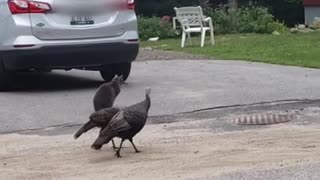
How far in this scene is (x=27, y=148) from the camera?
318 inches

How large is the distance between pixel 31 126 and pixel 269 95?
3.29 metres

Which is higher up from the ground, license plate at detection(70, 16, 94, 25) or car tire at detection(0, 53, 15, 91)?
license plate at detection(70, 16, 94, 25)

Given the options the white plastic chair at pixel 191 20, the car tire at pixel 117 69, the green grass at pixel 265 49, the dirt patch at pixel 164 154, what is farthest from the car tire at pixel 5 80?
the white plastic chair at pixel 191 20

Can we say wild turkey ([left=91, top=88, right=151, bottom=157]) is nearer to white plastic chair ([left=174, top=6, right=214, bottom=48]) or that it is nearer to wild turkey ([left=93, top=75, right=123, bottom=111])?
wild turkey ([left=93, top=75, right=123, bottom=111])

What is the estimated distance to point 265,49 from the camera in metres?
18.3

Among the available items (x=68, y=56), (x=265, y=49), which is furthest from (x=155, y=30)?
(x=68, y=56)

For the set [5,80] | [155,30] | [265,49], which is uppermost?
[5,80]

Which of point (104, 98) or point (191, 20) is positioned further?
point (191, 20)

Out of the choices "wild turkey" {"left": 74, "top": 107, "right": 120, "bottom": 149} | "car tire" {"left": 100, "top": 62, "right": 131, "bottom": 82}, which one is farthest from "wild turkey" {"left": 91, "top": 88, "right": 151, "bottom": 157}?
"car tire" {"left": 100, "top": 62, "right": 131, "bottom": 82}

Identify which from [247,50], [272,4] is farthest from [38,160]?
[272,4]

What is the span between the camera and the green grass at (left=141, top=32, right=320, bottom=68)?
626 inches

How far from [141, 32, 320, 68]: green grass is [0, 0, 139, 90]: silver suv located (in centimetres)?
420

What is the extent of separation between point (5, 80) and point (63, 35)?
1.07 meters

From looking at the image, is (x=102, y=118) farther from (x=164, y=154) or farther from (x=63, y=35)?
(x=63, y=35)
